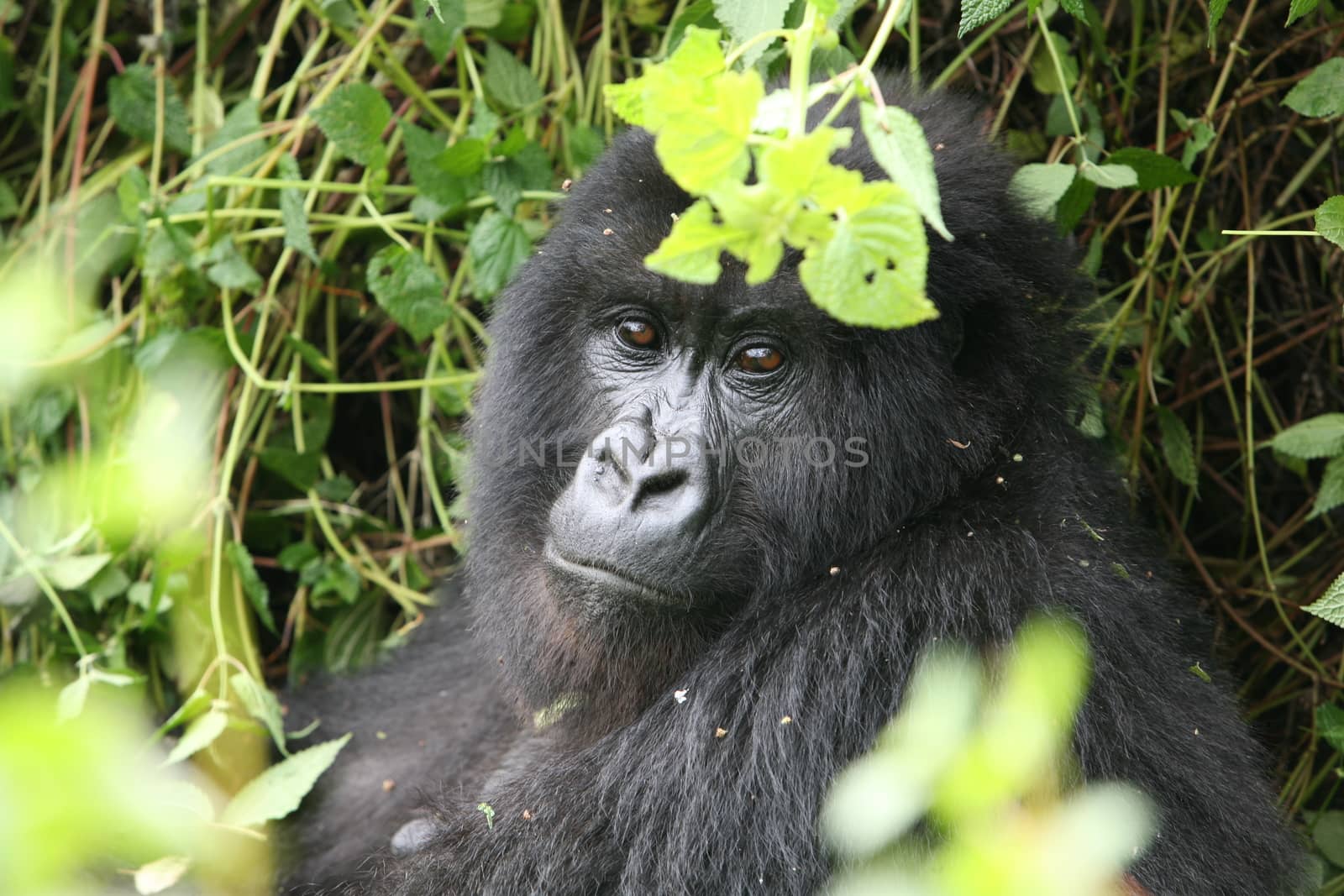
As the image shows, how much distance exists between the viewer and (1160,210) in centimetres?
399

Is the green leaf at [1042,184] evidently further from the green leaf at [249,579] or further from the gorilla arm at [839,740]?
the green leaf at [249,579]

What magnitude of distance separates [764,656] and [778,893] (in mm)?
473

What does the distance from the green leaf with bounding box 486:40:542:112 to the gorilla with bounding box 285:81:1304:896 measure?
1208 millimetres

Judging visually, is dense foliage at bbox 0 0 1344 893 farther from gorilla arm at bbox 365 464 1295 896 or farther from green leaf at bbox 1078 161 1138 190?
gorilla arm at bbox 365 464 1295 896

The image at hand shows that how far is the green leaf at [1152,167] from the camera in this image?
3428 millimetres

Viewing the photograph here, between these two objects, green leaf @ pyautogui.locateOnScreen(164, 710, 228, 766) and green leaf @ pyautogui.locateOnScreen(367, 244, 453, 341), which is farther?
green leaf @ pyautogui.locateOnScreen(367, 244, 453, 341)

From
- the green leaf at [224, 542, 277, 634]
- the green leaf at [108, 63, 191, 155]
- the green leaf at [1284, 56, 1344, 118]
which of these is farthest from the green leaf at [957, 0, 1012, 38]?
the green leaf at [108, 63, 191, 155]

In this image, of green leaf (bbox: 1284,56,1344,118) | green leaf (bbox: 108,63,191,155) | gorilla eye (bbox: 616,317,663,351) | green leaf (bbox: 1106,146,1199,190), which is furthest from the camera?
green leaf (bbox: 108,63,191,155)

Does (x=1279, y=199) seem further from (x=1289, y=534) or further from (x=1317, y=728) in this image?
(x=1317, y=728)

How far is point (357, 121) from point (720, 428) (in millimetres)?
1769

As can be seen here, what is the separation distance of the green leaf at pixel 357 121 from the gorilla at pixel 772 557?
98 cm

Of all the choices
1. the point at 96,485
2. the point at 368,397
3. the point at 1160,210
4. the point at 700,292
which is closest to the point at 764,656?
the point at 700,292

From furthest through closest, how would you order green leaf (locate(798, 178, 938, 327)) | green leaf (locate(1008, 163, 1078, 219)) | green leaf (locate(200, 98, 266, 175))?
1. green leaf (locate(200, 98, 266, 175))
2. green leaf (locate(1008, 163, 1078, 219))
3. green leaf (locate(798, 178, 938, 327))

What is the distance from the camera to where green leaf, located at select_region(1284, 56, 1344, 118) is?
3.32m
